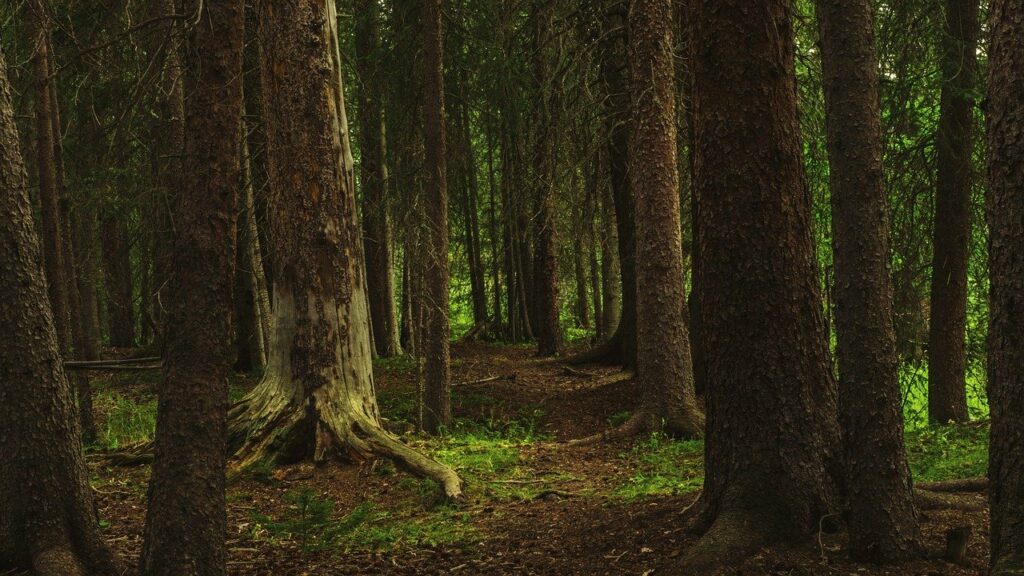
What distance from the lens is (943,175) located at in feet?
34.7

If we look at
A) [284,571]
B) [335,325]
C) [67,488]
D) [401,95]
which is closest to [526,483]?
[335,325]

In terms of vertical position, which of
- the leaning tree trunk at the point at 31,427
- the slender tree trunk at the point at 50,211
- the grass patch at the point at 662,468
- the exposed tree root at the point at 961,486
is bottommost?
the grass patch at the point at 662,468

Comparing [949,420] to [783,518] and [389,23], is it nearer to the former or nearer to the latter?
[783,518]

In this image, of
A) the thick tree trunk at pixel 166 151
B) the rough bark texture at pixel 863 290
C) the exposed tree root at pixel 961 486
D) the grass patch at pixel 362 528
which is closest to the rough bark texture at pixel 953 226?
the exposed tree root at pixel 961 486

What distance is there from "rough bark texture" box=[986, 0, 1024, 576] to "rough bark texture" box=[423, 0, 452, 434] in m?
7.73

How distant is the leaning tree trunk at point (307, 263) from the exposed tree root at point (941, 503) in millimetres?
4666

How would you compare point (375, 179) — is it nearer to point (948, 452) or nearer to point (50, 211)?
point (50, 211)

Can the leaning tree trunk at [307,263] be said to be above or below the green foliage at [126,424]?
above

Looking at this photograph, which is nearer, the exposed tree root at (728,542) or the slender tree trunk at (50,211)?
the exposed tree root at (728,542)

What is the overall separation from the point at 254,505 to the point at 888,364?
18.0 ft

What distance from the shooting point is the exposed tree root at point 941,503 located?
559cm

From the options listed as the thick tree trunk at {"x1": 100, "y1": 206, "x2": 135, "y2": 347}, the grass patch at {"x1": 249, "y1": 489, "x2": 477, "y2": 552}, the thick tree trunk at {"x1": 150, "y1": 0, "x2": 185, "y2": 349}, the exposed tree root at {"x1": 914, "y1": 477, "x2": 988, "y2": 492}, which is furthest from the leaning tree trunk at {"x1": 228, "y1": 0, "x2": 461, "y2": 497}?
the thick tree trunk at {"x1": 100, "y1": 206, "x2": 135, "y2": 347}

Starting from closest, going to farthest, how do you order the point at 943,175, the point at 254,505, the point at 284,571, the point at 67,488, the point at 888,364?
the point at 888,364, the point at 67,488, the point at 284,571, the point at 254,505, the point at 943,175

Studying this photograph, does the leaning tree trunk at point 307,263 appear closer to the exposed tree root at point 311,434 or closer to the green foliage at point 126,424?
the exposed tree root at point 311,434
